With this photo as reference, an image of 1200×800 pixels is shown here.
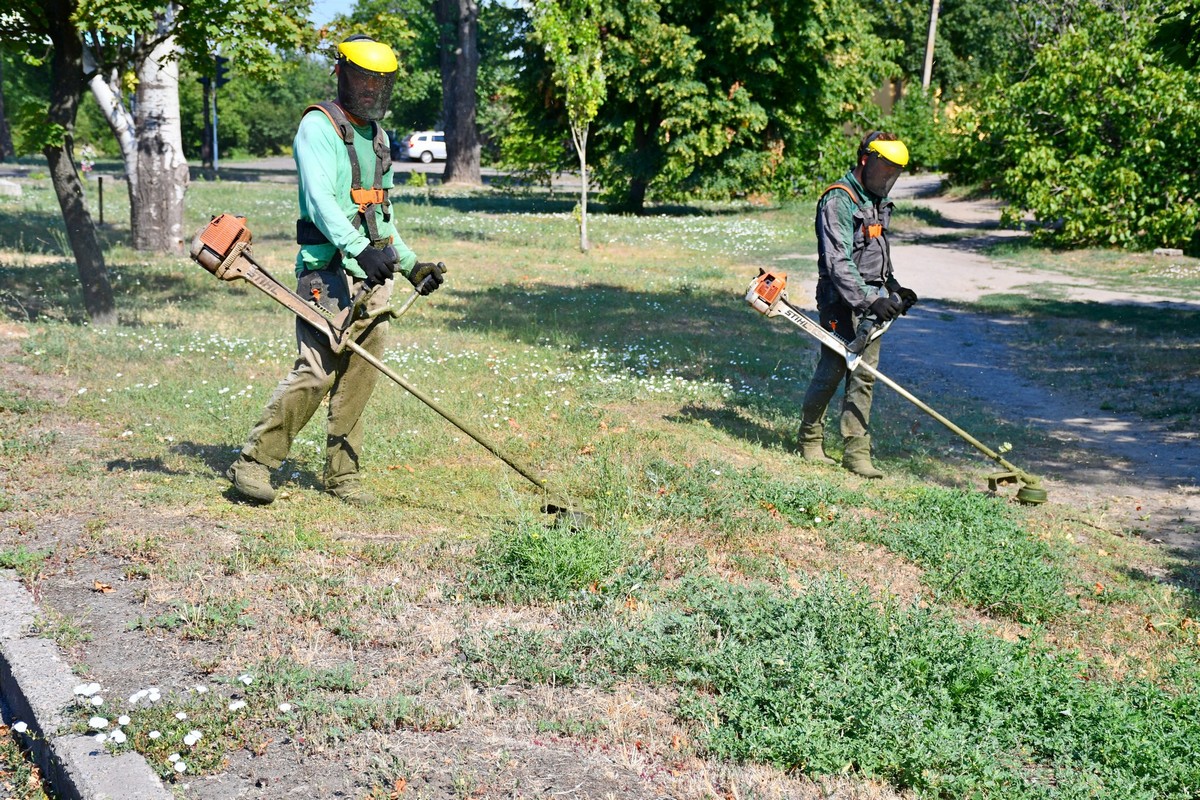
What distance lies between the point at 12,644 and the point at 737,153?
1034 inches

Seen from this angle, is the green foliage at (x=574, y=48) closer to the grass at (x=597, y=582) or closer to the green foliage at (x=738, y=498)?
the grass at (x=597, y=582)

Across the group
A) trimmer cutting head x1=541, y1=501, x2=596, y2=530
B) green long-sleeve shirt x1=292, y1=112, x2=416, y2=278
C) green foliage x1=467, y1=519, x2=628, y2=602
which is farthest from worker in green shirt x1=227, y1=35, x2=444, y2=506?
green foliage x1=467, y1=519, x2=628, y2=602

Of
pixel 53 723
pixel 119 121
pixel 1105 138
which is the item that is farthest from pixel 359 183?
pixel 1105 138

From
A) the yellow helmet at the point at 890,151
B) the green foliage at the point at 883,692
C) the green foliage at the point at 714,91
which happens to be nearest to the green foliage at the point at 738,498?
the green foliage at the point at 883,692

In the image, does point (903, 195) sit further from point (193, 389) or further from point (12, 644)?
point (12, 644)

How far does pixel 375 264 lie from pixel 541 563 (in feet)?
5.31

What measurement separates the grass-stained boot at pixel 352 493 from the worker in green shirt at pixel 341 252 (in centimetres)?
2

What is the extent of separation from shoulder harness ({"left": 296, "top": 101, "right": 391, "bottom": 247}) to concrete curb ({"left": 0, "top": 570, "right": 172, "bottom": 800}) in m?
2.14

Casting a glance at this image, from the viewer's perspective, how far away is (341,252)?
220 inches

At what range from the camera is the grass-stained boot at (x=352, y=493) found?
6.16 metres

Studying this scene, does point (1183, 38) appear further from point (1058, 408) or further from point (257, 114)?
point (257, 114)

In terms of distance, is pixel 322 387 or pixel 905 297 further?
pixel 905 297

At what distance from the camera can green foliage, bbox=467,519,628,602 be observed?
4938 mm

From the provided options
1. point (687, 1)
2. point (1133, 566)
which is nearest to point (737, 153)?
point (687, 1)
